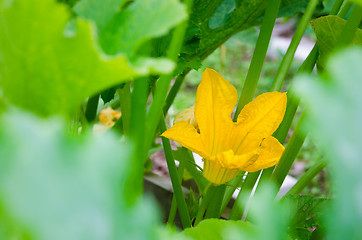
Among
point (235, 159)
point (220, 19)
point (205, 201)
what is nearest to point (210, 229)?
point (235, 159)

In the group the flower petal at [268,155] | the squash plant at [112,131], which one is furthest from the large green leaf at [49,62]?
the flower petal at [268,155]

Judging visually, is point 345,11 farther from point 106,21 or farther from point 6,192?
point 6,192

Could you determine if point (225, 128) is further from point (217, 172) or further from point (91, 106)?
point (91, 106)

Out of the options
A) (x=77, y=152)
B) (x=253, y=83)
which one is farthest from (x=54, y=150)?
(x=253, y=83)

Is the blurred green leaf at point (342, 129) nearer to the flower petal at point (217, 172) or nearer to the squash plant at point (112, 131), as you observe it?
the squash plant at point (112, 131)

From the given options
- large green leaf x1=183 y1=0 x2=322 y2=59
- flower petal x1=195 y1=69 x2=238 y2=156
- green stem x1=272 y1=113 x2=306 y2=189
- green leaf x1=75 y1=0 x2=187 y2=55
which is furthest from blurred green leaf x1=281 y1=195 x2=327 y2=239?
green leaf x1=75 y1=0 x2=187 y2=55
